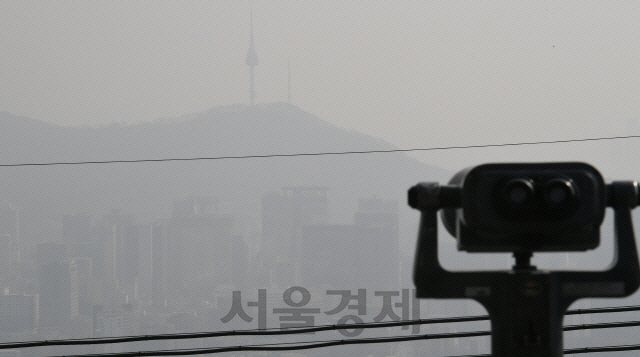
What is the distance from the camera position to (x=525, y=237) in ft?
3.57

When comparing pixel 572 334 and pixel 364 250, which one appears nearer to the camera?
pixel 572 334

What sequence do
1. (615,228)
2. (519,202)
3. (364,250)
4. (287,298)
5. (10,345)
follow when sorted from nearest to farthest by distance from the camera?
(519,202)
(615,228)
(10,345)
(287,298)
(364,250)

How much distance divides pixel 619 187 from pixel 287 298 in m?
3.99

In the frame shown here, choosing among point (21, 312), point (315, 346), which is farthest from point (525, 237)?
point (21, 312)

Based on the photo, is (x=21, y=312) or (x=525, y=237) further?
(x=21, y=312)

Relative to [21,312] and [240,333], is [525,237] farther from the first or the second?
[21,312]

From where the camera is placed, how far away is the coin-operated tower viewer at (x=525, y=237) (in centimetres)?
106

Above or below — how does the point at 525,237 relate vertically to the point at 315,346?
above

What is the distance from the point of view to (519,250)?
3.65 feet

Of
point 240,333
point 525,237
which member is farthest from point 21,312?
point 525,237

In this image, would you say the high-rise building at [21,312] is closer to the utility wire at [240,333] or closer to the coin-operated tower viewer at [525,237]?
the utility wire at [240,333]

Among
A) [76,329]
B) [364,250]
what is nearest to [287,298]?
[364,250]

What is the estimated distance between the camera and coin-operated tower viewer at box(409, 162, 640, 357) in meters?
1.06

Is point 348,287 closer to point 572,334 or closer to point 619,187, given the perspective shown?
point 572,334
